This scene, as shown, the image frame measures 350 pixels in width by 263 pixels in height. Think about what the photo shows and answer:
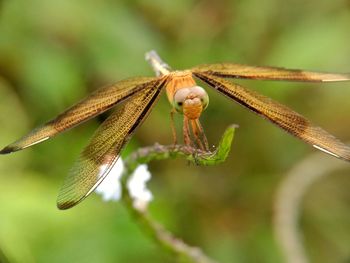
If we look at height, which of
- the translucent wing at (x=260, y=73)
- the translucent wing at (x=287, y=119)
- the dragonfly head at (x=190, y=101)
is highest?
the translucent wing at (x=260, y=73)

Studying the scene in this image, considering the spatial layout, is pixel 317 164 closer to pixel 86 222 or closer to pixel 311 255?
pixel 311 255

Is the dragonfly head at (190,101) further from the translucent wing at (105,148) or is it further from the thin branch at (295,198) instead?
the thin branch at (295,198)

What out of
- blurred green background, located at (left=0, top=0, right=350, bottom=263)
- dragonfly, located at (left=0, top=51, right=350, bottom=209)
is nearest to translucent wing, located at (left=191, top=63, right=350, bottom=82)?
dragonfly, located at (left=0, top=51, right=350, bottom=209)

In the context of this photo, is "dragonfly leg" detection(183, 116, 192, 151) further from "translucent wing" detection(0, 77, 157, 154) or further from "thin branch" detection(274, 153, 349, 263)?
"thin branch" detection(274, 153, 349, 263)

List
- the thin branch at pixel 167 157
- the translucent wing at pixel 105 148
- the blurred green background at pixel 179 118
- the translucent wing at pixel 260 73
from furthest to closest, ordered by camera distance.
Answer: the blurred green background at pixel 179 118, the translucent wing at pixel 260 73, the translucent wing at pixel 105 148, the thin branch at pixel 167 157

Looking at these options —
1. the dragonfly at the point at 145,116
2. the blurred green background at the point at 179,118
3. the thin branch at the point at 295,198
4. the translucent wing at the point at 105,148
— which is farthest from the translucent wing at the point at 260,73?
the blurred green background at the point at 179,118

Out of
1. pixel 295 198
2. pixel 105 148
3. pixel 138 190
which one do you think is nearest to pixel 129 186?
pixel 138 190
